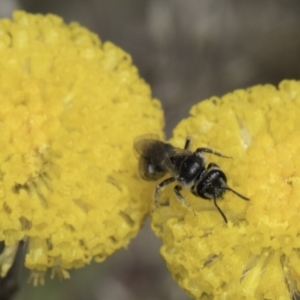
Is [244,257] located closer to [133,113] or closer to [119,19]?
[133,113]

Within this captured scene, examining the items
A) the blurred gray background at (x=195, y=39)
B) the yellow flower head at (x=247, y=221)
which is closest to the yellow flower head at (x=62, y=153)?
the yellow flower head at (x=247, y=221)

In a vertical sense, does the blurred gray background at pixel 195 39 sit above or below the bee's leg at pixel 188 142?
below

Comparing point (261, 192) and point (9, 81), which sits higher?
point (9, 81)

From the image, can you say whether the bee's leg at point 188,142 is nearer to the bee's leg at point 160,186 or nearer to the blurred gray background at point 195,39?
the bee's leg at point 160,186

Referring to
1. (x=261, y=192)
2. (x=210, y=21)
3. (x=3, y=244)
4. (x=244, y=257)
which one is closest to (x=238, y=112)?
(x=261, y=192)

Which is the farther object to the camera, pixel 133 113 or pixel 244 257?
pixel 133 113

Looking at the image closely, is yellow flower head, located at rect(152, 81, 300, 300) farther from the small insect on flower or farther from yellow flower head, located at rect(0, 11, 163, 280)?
yellow flower head, located at rect(0, 11, 163, 280)
